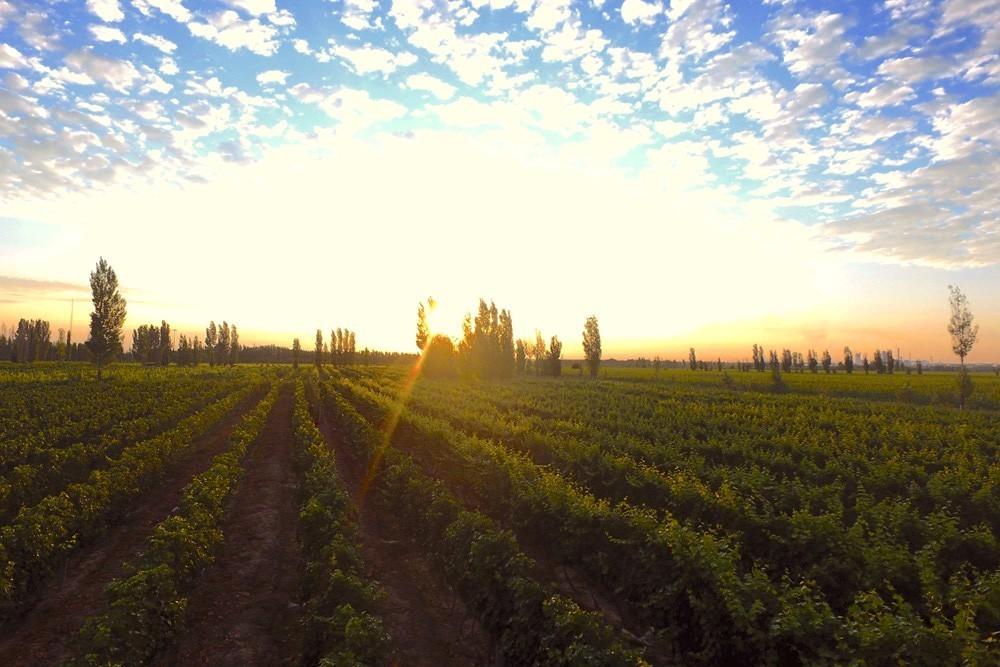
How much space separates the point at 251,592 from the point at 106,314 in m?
74.0

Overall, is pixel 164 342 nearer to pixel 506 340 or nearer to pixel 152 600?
pixel 506 340

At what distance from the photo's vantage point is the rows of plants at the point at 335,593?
7250 mm

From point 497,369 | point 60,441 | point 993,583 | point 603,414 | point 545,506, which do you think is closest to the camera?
point 993,583

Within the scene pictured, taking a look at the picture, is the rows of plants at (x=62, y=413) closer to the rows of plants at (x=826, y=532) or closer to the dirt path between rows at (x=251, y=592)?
the dirt path between rows at (x=251, y=592)

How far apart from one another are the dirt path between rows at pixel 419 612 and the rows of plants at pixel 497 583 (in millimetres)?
391

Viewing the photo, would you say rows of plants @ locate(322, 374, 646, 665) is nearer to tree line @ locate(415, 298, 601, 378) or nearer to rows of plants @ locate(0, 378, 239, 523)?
rows of plants @ locate(0, 378, 239, 523)

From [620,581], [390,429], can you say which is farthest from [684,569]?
[390,429]

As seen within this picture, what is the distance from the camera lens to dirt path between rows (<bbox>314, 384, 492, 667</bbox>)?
9.65 metres

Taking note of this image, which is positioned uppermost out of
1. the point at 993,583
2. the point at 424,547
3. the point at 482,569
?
the point at 993,583

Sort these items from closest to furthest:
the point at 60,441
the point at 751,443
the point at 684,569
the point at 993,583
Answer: the point at 993,583 < the point at 684,569 < the point at 751,443 < the point at 60,441

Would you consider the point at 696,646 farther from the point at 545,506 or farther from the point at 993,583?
the point at 545,506

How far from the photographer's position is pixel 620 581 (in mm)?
10969

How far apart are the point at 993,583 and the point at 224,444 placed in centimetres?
3061

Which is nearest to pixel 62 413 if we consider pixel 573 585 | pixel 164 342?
pixel 573 585
